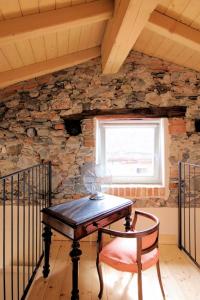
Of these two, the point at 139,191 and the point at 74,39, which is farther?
the point at 139,191

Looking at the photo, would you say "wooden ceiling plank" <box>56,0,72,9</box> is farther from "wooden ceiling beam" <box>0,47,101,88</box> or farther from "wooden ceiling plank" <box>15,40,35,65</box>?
"wooden ceiling beam" <box>0,47,101,88</box>

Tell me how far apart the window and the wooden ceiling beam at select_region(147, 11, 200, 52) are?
1232 mm

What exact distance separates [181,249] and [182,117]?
1688mm

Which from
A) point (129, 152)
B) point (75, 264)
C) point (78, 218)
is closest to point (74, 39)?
point (129, 152)

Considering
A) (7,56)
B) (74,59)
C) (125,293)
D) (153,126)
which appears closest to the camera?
(125,293)

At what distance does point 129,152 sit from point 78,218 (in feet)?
5.08

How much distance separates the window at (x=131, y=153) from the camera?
3.13 meters

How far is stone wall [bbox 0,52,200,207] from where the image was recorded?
2906mm

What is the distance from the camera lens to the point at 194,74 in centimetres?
292

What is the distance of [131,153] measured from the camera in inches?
125

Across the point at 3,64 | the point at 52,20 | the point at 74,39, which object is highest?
the point at 74,39

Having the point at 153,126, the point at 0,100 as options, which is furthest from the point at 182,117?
the point at 0,100

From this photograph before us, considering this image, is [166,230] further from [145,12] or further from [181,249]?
[145,12]

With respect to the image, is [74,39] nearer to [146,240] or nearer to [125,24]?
[125,24]
